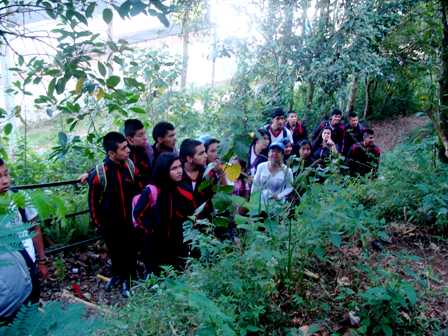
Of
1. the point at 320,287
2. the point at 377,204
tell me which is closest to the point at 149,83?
the point at 377,204

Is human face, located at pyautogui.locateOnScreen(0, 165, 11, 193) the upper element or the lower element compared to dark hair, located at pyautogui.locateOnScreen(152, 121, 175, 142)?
lower

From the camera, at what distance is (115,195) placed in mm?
4043

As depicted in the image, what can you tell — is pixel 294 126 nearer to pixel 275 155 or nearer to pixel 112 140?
pixel 275 155

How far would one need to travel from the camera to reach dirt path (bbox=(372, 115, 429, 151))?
12375mm

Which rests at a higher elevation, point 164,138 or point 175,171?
point 164,138

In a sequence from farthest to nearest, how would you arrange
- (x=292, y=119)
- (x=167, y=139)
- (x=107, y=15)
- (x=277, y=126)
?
(x=292, y=119)
(x=277, y=126)
(x=167, y=139)
(x=107, y=15)

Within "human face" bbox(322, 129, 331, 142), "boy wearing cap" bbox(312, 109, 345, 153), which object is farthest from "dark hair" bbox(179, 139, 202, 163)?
"boy wearing cap" bbox(312, 109, 345, 153)

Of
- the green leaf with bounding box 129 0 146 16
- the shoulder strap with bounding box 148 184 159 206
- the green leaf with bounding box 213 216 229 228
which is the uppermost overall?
the green leaf with bounding box 129 0 146 16

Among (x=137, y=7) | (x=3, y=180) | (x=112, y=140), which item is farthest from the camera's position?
(x=112, y=140)

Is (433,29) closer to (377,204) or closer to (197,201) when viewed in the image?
(377,204)

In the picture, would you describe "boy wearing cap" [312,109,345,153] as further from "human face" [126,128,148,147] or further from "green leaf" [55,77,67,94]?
"green leaf" [55,77,67,94]

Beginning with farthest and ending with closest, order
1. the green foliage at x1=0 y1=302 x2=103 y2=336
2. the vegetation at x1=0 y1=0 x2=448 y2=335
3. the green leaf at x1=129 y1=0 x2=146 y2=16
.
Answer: the green leaf at x1=129 y1=0 x2=146 y2=16, the vegetation at x1=0 y1=0 x2=448 y2=335, the green foliage at x1=0 y1=302 x2=103 y2=336

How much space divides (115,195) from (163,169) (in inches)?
28.5

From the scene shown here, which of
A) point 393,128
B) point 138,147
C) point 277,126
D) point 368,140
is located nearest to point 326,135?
point 368,140
